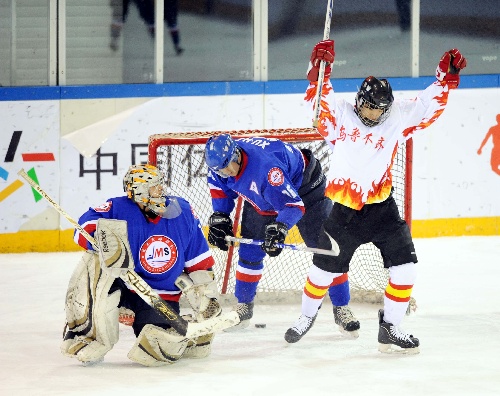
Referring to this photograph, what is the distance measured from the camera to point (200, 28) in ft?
22.6

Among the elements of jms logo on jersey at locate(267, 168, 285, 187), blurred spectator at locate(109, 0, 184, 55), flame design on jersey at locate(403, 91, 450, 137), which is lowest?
jms logo on jersey at locate(267, 168, 285, 187)

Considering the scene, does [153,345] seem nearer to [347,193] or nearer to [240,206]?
[347,193]

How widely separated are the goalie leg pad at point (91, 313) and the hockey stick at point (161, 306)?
74 millimetres

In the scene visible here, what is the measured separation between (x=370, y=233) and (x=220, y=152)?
635mm

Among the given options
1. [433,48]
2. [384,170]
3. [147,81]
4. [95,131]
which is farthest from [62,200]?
[384,170]

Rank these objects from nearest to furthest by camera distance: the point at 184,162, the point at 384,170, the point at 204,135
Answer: the point at 384,170 < the point at 204,135 < the point at 184,162

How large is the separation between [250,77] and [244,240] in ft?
9.72

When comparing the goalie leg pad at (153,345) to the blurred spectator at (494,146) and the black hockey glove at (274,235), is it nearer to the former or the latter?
the black hockey glove at (274,235)

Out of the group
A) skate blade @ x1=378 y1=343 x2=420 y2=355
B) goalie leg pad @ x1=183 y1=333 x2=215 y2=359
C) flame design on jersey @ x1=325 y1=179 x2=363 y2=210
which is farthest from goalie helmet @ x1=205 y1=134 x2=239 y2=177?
skate blade @ x1=378 y1=343 x2=420 y2=355

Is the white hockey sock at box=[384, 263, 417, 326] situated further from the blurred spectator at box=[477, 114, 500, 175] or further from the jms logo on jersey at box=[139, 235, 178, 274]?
the blurred spectator at box=[477, 114, 500, 175]

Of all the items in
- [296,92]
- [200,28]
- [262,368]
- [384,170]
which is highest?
[200,28]

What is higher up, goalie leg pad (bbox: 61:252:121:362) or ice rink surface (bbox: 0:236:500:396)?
goalie leg pad (bbox: 61:252:121:362)

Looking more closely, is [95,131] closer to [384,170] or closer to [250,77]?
[250,77]

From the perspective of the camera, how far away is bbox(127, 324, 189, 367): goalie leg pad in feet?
12.0
